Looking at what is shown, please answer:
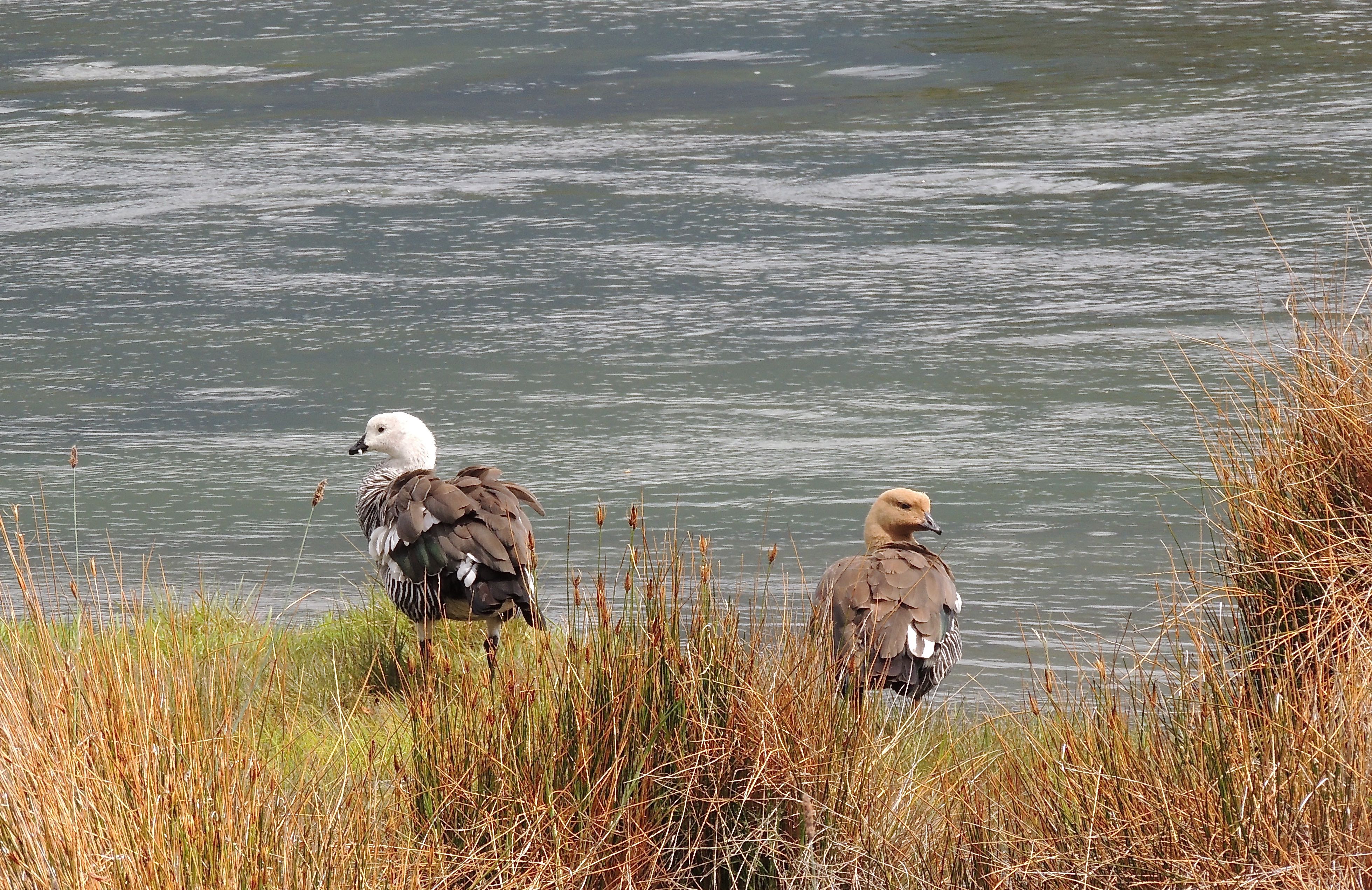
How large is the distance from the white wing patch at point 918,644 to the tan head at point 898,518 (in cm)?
91

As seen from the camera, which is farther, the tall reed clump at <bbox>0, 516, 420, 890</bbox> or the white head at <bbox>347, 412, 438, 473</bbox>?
the white head at <bbox>347, 412, 438, 473</bbox>

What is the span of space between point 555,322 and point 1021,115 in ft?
20.0

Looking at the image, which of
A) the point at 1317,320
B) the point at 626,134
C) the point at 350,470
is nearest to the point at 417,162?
the point at 626,134

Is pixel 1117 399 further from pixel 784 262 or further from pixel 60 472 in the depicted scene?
pixel 60 472

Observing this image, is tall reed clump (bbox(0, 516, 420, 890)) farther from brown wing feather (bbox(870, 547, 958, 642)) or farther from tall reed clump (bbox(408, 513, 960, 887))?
brown wing feather (bbox(870, 547, 958, 642))

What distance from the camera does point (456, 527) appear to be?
5.64 metres

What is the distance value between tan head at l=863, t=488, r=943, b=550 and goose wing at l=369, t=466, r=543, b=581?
126 cm

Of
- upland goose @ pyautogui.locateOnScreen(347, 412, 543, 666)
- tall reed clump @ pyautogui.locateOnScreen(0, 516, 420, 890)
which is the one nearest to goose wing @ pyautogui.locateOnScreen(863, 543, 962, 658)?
upland goose @ pyautogui.locateOnScreen(347, 412, 543, 666)

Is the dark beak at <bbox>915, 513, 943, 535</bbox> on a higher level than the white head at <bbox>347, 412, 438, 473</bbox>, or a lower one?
lower

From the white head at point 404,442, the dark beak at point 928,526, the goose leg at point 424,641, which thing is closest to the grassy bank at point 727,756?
the goose leg at point 424,641

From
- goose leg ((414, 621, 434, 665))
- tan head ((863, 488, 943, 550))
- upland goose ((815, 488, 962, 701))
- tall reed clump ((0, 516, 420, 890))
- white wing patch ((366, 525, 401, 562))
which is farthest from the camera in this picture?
tan head ((863, 488, 943, 550))

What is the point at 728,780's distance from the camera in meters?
4.22

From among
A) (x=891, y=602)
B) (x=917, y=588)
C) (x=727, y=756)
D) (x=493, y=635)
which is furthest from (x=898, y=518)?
(x=727, y=756)

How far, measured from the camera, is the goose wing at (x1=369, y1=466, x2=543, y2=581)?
5523 millimetres
